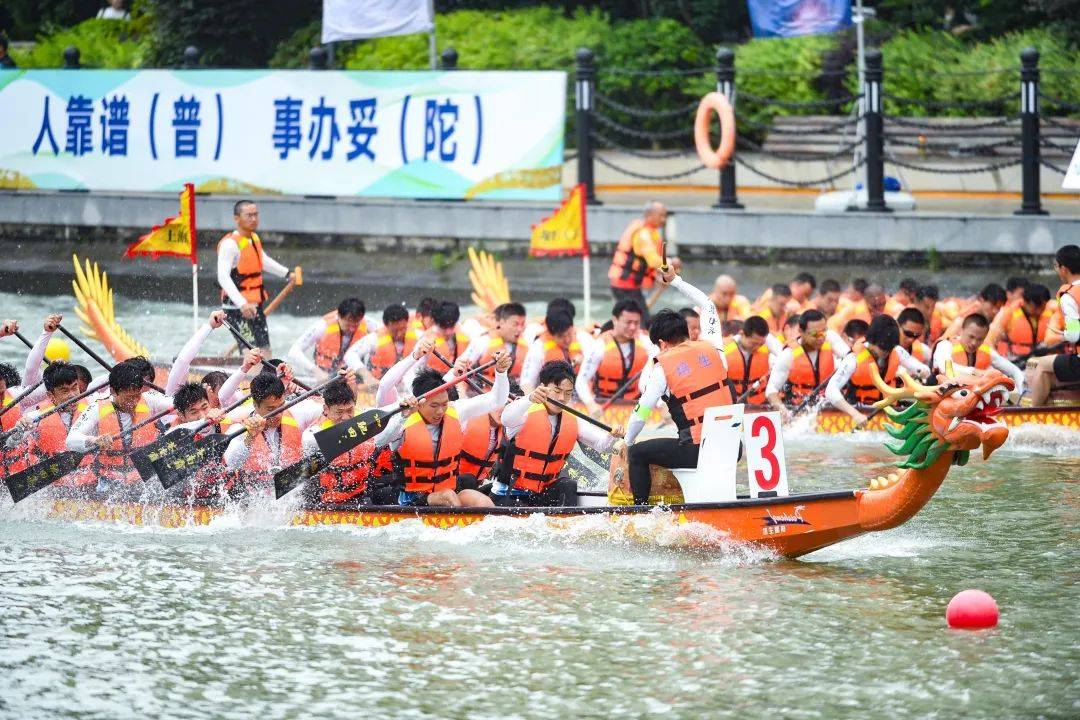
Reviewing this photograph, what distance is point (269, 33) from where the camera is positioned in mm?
25172

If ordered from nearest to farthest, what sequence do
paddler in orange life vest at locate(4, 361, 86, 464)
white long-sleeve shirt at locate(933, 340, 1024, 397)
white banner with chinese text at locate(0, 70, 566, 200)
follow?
paddler in orange life vest at locate(4, 361, 86, 464)
white long-sleeve shirt at locate(933, 340, 1024, 397)
white banner with chinese text at locate(0, 70, 566, 200)

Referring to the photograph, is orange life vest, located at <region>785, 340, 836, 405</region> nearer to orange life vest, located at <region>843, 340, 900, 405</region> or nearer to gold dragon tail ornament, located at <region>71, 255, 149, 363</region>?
orange life vest, located at <region>843, 340, 900, 405</region>

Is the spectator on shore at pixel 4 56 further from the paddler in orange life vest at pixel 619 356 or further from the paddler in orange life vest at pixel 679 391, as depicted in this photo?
the paddler in orange life vest at pixel 679 391

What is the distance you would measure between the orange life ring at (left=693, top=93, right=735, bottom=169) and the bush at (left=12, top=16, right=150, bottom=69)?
10.0 metres

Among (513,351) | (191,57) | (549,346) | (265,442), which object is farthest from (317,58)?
(265,442)

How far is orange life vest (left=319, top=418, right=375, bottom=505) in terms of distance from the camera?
400 inches

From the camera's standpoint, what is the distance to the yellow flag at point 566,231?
15547mm

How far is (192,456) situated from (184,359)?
1519mm

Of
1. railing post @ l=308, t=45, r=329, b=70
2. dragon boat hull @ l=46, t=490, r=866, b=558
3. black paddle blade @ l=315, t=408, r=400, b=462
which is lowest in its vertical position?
dragon boat hull @ l=46, t=490, r=866, b=558

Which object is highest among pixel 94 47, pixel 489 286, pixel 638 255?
pixel 94 47

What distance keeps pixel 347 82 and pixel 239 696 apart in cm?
1304

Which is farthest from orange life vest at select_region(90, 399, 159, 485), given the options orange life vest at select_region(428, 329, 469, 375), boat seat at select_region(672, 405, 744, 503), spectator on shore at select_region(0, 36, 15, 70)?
spectator on shore at select_region(0, 36, 15, 70)

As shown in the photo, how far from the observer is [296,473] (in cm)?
1002

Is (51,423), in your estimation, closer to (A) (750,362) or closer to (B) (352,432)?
(B) (352,432)
